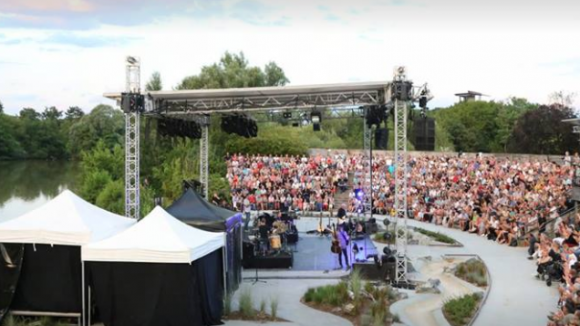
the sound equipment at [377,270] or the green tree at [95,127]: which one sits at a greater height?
the green tree at [95,127]

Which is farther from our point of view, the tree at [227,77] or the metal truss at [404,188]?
the tree at [227,77]

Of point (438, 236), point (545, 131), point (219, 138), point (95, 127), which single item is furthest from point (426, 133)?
point (95, 127)

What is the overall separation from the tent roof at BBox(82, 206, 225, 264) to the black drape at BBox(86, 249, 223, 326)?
0.95 feet

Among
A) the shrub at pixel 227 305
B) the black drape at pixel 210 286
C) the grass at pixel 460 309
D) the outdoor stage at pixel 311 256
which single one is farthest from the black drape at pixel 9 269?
the grass at pixel 460 309

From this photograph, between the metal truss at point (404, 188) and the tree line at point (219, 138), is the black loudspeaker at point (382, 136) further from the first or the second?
the metal truss at point (404, 188)

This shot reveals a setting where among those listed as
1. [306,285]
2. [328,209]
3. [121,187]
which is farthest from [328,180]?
[306,285]

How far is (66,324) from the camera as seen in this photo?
10391 mm

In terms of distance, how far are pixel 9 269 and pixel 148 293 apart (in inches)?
113

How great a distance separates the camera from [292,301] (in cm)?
1235

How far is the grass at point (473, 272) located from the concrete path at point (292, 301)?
341 centimetres

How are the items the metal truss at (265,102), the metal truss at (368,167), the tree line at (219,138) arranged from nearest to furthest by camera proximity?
the metal truss at (265,102) < the metal truss at (368,167) < the tree line at (219,138)

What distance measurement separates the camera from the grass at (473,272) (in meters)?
14.2

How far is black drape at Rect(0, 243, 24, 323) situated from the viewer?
10.5 metres

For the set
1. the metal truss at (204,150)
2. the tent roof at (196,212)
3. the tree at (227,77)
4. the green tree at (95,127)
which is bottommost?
the tent roof at (196,212)
